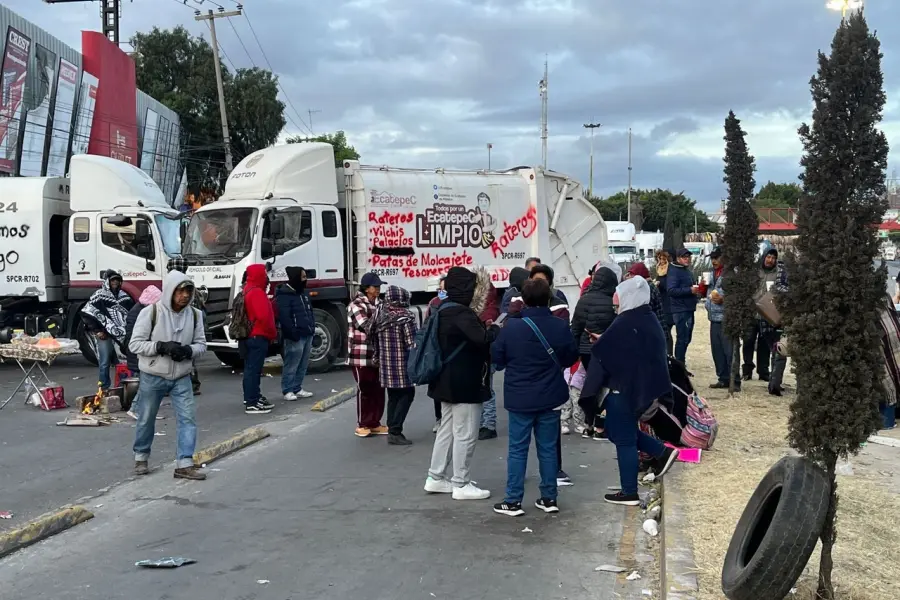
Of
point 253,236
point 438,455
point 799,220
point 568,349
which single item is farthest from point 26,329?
point 799,220

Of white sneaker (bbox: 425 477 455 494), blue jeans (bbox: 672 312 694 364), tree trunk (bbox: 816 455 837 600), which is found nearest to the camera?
tree trunk (bbox: 816 455 837 600)

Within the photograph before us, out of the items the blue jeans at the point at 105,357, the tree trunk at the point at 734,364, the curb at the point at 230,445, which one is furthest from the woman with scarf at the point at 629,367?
the blue jeans at the point at 105,357

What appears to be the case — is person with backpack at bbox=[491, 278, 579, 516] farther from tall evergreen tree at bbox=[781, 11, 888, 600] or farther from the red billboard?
the red billboard

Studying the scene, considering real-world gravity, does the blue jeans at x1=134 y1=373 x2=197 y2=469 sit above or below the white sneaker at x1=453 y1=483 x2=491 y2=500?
above

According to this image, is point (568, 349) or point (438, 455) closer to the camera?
point (568, 349)

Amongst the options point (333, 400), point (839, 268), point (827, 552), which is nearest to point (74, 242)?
point (333, 400)

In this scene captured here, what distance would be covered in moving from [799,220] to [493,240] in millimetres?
12762

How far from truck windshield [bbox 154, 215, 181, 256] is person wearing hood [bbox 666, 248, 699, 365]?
8.52m

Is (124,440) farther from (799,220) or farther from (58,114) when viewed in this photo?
(58,114)

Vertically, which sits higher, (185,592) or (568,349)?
(568,349)

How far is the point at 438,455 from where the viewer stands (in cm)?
721

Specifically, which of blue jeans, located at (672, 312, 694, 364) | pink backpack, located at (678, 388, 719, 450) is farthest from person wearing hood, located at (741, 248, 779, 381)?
pink backpack, located at (678, 388, 719, 450)

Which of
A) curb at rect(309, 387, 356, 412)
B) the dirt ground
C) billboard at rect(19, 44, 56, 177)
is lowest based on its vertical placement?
curb at rect(309, 387, 356, 412)

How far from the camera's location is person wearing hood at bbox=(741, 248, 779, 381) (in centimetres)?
1134
